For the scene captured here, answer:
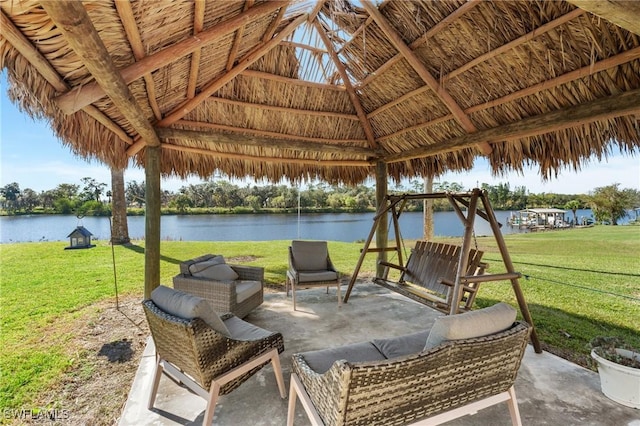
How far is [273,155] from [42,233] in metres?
10.5

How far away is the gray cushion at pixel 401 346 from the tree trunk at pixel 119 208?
8.93 meters

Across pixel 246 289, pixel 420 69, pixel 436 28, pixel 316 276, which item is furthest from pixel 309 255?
pixel 436 28

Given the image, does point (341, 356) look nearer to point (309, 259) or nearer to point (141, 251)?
point (309, 259)

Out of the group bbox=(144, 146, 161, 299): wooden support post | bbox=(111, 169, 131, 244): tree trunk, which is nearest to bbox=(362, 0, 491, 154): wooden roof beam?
bbox=(144, 146, 161, 299): wooden support post

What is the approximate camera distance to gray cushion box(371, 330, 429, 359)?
2.04 meters

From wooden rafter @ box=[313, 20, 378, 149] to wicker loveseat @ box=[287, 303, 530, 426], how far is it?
12.9 feet

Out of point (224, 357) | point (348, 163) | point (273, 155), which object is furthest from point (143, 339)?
point (348, 163)

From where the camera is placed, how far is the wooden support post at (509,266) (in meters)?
2.90

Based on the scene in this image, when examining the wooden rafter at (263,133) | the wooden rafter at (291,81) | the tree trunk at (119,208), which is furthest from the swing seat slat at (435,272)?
the tree trunk at (119,208)

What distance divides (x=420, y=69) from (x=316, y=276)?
117 inches

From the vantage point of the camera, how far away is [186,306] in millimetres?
1882

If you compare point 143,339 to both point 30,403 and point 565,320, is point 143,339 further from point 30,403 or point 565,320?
point 565,320


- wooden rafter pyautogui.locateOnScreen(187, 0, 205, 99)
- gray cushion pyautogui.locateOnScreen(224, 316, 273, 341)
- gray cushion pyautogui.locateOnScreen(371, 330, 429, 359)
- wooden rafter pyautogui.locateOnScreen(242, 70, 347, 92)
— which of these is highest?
wooden rafter pyautogui.locateOnScreen(242, 70, 347, 92)

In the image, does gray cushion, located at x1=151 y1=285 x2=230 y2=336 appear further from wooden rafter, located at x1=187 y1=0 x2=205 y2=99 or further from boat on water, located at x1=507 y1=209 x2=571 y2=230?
boat on water, located at x1=507 y1=209 x2=571 y2=230
